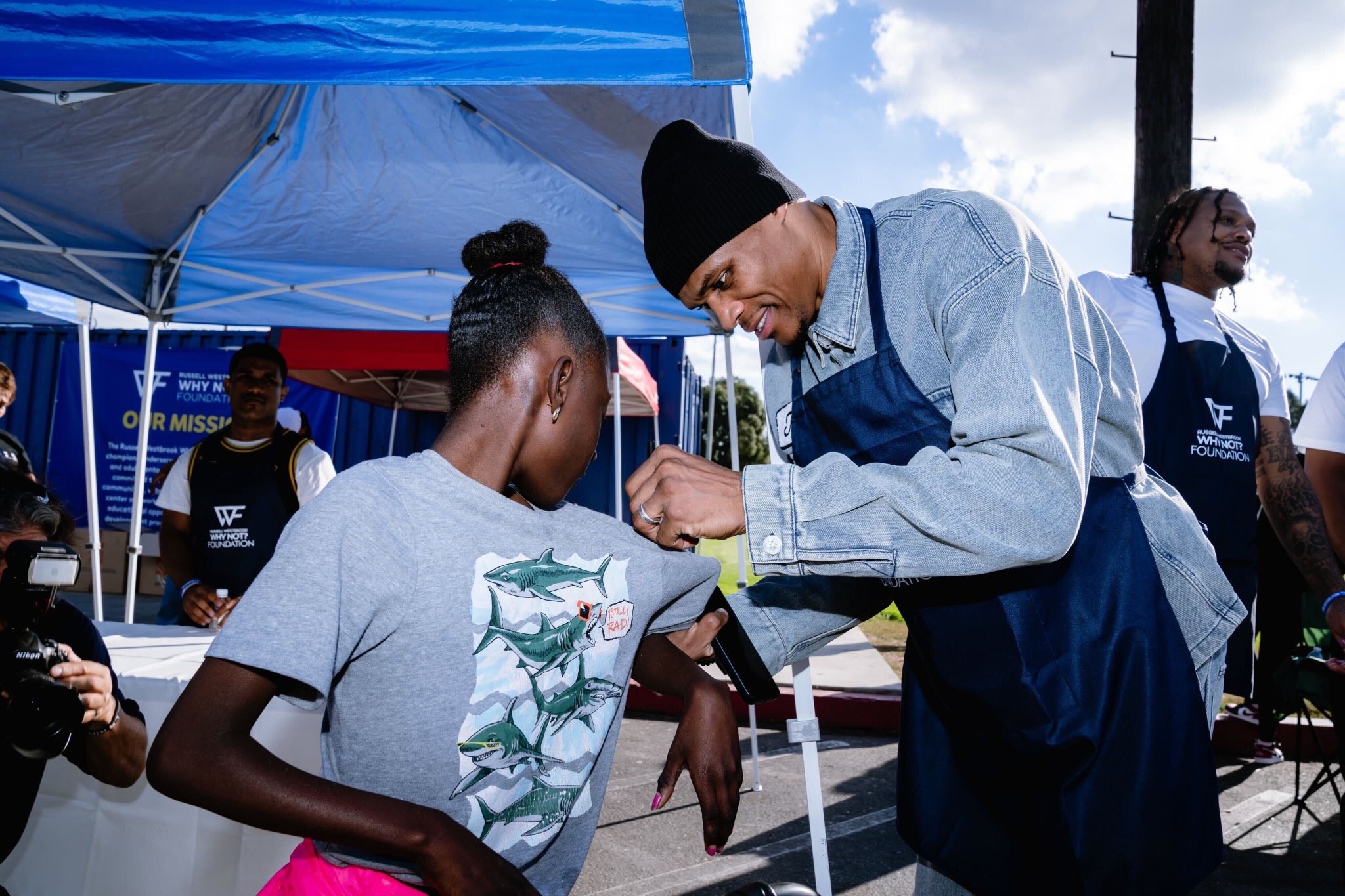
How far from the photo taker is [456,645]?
125cm

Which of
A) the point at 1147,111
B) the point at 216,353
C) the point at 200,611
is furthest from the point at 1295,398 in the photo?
the point at 200,611

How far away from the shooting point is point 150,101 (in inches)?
154

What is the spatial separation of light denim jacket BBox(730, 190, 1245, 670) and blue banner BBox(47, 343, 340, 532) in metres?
9.96

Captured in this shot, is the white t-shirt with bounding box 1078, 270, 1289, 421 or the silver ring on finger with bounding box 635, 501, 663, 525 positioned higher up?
the white t-shirt with bounding box 1078, 270, 1289, 421

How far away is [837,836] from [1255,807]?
7.41 feet

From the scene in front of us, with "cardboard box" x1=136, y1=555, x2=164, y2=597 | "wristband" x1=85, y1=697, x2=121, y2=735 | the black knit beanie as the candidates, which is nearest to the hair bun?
the black knit beanie

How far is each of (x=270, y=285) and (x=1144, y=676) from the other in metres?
5.79

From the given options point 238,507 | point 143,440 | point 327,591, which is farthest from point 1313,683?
point 143,440

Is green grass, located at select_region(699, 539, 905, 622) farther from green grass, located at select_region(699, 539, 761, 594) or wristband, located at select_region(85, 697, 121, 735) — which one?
wristband, located at select_region(85, 697, 121, 735)

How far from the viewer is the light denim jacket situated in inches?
42.3

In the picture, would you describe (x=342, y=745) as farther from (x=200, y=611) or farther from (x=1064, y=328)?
(x=200, y=611)

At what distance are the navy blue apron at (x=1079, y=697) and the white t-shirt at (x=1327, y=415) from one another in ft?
8.68

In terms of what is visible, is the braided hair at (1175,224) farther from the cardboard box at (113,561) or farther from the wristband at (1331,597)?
the cardboard box at (113,561)

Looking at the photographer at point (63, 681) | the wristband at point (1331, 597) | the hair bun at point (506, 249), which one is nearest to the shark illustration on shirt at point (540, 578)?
the hair bun at point (506, 249)
